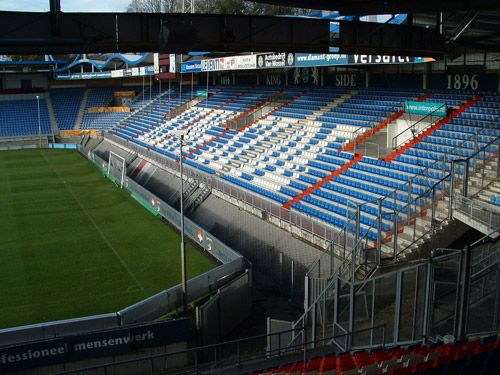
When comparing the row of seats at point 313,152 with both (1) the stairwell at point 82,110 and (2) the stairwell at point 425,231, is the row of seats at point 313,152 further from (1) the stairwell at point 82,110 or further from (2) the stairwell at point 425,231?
(1) the stairwell at point 82,110

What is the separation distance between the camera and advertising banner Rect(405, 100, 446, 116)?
23.2m

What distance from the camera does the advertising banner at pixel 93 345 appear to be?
12.8 meters

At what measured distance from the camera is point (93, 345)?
1340cm

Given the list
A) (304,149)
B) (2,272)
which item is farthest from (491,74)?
(2,272)

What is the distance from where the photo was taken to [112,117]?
57.6 meters

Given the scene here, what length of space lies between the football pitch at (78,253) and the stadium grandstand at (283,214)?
11 cm

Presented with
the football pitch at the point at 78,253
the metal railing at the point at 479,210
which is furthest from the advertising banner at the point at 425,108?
the football pitch at the point at 78,253

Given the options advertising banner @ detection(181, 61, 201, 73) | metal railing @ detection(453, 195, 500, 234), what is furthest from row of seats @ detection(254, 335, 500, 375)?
advertising banner @ detection(181, 61, 201, 73)

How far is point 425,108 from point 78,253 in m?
14.4

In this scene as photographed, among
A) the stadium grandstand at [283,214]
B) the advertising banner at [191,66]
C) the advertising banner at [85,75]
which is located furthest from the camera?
the advertising banner at [85,75]

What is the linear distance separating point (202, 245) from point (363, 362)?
1358 centimetres

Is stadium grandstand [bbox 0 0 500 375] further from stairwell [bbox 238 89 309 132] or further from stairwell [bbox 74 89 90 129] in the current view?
stairwell [bbox 74 89 90 129]

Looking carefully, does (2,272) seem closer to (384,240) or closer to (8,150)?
(384,240)

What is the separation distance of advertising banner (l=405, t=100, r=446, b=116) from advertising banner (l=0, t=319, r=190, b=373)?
14.0 meters
